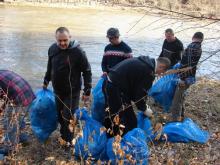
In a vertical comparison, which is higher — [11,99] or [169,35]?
[169,35]

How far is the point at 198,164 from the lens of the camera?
4543 mm

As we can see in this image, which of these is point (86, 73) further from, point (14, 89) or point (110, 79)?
point (14, 89)

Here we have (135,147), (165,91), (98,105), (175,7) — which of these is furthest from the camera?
(165,91)

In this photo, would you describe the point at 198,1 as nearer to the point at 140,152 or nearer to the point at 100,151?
the point at 140,152

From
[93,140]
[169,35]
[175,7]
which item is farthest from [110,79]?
[169,35]

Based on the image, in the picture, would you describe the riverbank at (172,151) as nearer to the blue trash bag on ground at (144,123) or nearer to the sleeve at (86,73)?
the blue trash bag on ground at (144,123)

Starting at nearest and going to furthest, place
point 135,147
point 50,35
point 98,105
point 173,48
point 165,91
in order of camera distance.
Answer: point 135,147
point 98,105
point 165,91
point 173,48
point 50,35

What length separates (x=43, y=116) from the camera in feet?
17.7

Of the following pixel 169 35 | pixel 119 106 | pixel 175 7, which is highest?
pixel 175 7

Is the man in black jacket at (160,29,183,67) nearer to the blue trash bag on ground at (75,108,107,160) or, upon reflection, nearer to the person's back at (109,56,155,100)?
the person's back at (109,56,155,100)

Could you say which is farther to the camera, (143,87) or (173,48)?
(173,48)

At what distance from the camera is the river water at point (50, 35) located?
10.9m

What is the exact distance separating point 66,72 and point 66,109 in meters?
0.48

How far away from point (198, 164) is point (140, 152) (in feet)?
2.38
